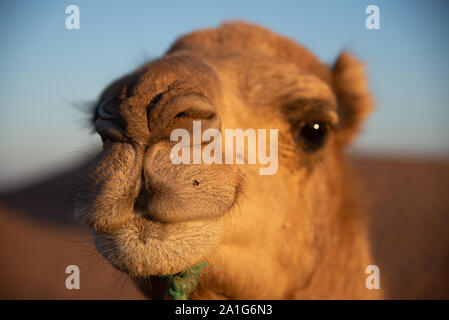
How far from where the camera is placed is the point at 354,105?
419 centimetres

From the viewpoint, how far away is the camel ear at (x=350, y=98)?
13.7 feet

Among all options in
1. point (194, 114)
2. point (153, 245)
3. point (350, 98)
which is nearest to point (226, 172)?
point (194, 114)

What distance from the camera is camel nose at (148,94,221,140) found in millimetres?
2043

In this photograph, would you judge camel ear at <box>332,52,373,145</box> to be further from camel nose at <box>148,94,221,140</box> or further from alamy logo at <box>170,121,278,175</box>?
camel nose at <box>148,94,221,140</box>

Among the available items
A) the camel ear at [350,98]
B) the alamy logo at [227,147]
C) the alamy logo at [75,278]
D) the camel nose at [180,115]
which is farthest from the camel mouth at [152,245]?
the camel ear at [350,98]

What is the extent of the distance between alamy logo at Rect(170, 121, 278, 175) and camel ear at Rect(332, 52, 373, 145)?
Result: 1501mm

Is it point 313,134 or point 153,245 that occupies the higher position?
point 313,134

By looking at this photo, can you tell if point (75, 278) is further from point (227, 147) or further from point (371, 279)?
point (371, 279)

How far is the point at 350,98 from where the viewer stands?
13.7 ft

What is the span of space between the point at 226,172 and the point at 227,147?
0.71 feet

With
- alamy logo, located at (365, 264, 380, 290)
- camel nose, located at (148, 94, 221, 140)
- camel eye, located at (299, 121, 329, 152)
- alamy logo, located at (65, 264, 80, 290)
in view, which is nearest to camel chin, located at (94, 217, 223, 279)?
camel nose, located at (148, 94, 221, 140)
